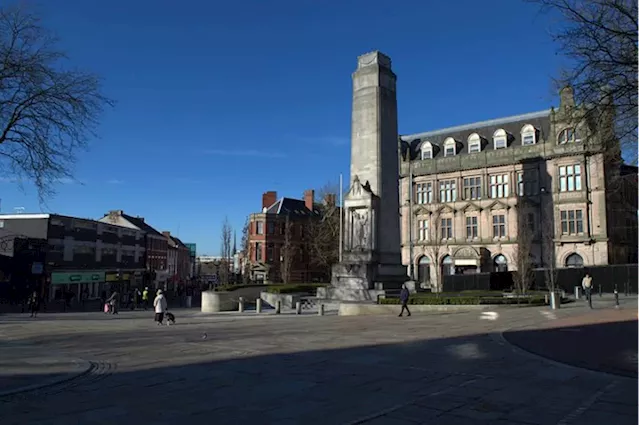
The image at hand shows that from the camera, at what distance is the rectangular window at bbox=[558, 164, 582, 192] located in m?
52.1

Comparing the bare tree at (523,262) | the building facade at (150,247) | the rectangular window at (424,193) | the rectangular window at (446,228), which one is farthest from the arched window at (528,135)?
the building facade at (150,247)

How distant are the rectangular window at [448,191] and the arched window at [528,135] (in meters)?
9.10

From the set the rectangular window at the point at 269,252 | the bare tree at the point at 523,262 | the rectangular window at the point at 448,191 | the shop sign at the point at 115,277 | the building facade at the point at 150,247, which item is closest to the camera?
the bare tree at the point at 523,262

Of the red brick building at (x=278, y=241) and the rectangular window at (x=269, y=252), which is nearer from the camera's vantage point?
the red brick building at (x=278, y=241)

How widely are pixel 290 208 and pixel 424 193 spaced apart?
2436 centimetres

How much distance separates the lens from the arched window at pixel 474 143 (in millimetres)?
60344

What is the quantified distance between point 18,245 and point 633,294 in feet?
188

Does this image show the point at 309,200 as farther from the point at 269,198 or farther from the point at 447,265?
the point at 447,265

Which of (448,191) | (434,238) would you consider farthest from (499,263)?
(448,191)

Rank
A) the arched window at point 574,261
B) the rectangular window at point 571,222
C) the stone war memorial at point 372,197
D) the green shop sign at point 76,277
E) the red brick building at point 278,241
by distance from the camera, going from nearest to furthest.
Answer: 1. the stone war memorial at point 372,197
2. the arched window at point 574,261
3. the rectangular window at point 571,222
4. the green shop sign at point 76,277
5. the red brick building at point 278,241

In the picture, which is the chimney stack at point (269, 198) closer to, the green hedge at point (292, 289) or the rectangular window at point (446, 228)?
the rectangular window at point (446, 228)

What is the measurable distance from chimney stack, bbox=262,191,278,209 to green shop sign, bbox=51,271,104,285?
26.8 m

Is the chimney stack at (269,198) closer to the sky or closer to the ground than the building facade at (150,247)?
closer to the sky

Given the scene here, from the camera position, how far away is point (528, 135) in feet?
186
